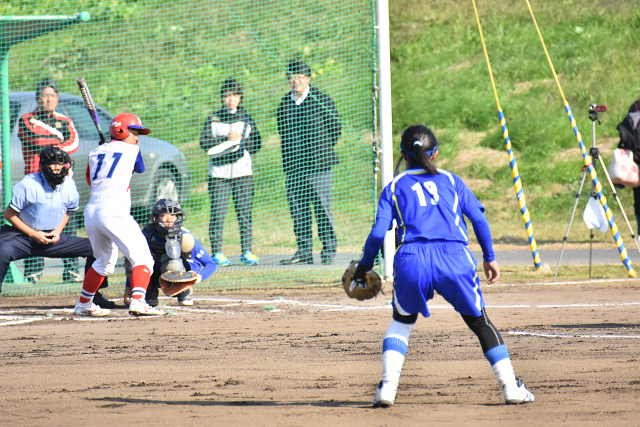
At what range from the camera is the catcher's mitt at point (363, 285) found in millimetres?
4833

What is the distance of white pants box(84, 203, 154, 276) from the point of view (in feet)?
24.9

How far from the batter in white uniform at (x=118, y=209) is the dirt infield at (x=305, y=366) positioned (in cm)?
48

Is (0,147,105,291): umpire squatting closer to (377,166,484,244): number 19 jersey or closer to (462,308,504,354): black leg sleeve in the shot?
(377,166,484,244): number 19 jersey

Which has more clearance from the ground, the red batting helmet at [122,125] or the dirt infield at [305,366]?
the red batting helmet at [122,125]

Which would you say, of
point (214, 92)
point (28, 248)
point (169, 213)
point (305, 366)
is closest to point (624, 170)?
point (169, 213)

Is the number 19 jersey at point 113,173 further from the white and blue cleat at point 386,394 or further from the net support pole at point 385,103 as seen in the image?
the white and blue cleat at point 386,394

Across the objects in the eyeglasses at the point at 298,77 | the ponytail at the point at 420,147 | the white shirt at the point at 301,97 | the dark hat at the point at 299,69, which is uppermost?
the dark hat at the point at 299,69

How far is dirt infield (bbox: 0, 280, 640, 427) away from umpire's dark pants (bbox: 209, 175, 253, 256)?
2.50 meters

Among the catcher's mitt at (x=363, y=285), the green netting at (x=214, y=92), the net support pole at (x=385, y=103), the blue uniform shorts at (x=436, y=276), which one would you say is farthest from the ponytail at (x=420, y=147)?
the green netting at (x=214, y=92)

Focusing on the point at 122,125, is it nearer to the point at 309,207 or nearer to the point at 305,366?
the point at 305,366

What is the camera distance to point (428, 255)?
4.41 metres

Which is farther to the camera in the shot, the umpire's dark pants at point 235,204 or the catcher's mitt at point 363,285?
the umpire's dark pants at point 235,204

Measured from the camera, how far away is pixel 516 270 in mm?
10859

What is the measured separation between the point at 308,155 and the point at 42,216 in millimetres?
3705
